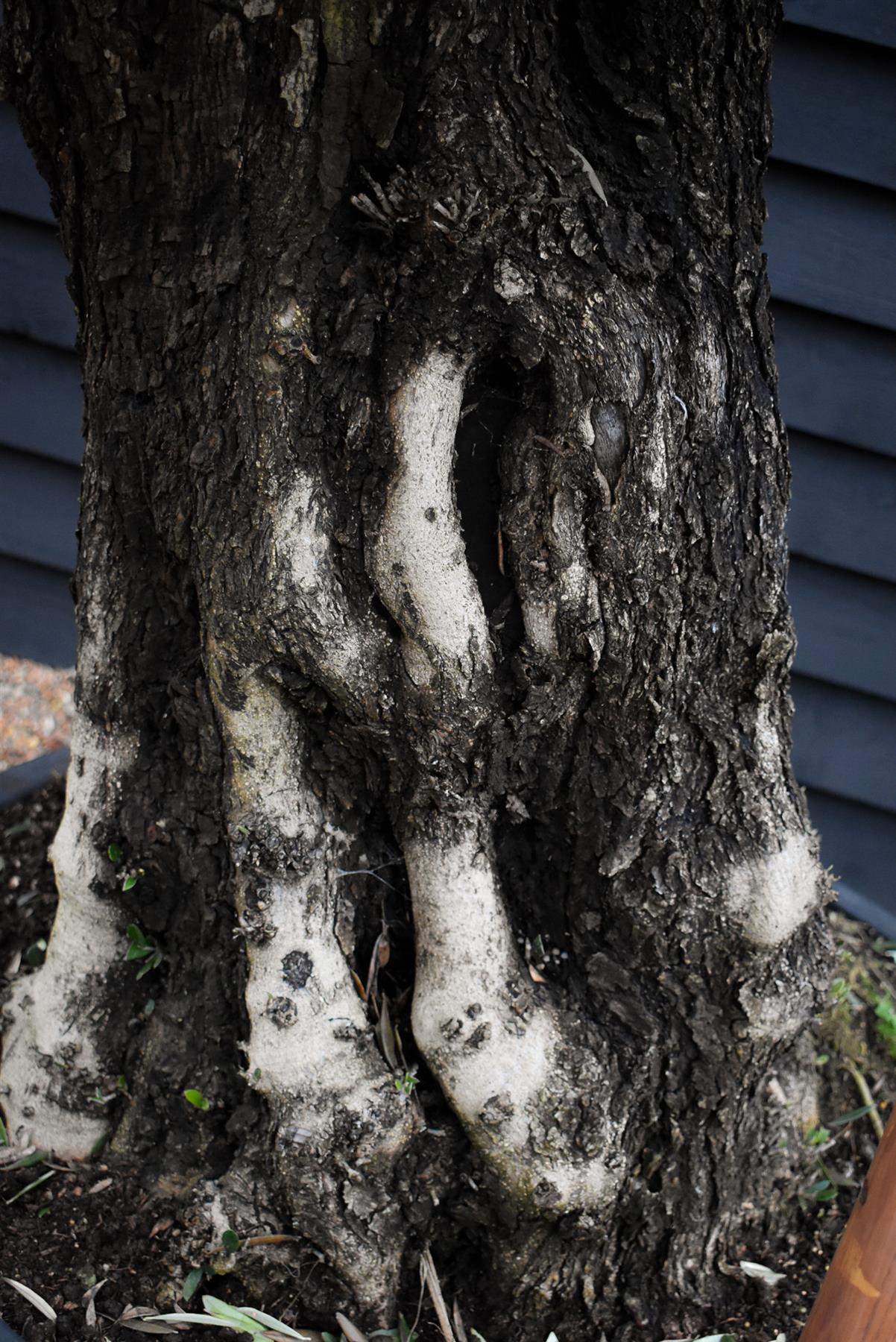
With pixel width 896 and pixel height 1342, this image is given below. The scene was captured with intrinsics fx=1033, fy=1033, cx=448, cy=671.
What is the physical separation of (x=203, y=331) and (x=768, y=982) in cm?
85

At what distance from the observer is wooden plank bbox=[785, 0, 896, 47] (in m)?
1.78

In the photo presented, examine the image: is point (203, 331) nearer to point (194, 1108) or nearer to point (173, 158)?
point (173, 158)

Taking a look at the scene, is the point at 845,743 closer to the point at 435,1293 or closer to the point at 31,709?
the point at 435,1293

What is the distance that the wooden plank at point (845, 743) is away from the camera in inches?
91.7

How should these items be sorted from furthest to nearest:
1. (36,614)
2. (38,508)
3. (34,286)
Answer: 1. (36,614)
2. (38,508)
3. (34,286)

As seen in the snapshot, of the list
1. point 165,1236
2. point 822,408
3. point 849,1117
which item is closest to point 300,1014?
point 165,1236

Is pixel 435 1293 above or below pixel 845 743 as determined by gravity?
below

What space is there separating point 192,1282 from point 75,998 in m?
0.33

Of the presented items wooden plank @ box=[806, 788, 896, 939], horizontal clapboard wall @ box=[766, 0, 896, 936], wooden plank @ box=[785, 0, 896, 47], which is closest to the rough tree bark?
horizontal clapboard wall @ box=[766, 0, 896, 936]

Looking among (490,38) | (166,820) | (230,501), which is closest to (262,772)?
(166,820)

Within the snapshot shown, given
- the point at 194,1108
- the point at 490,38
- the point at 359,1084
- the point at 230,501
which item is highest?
the point at 490,38

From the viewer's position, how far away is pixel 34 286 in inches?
90.0

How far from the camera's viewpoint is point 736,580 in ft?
3.32

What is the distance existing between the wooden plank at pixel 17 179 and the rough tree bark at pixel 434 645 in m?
1.39
